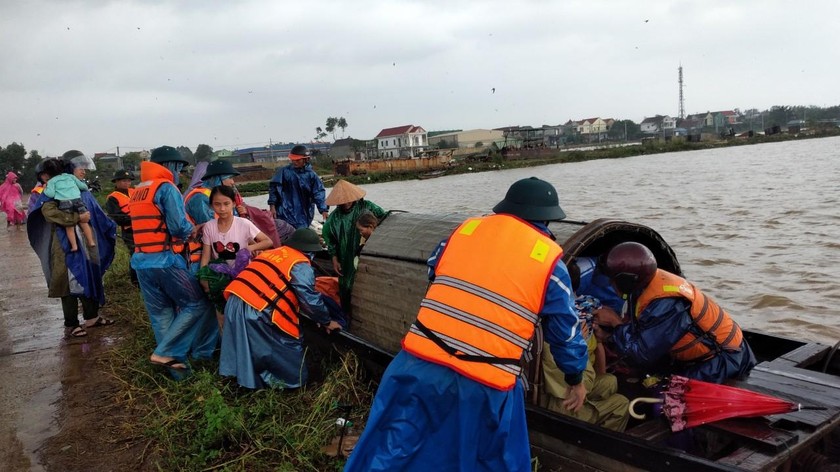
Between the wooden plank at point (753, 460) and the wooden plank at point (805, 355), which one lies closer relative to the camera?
the wooden plank at point (753, 460)

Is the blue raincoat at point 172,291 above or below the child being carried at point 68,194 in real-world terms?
below

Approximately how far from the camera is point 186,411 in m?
4.16

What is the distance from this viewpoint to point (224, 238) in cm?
497

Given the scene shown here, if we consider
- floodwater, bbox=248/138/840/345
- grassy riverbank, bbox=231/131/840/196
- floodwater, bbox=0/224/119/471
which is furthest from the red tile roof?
floodwater, bbox=0/224/119/471

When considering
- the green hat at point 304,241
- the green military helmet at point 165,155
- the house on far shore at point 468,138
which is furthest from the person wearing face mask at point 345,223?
the house on far shore at point 468,138

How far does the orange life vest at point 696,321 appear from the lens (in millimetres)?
3217

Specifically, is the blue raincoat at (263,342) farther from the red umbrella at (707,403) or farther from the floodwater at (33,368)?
the red umbrella at (707,403)

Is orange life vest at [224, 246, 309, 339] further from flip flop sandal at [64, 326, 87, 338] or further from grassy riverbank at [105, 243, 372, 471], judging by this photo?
flip flop sandal at [64, 326, 87, 338]

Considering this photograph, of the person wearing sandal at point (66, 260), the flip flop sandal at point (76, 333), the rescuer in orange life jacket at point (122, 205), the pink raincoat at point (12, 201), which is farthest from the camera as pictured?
the pink raincoat at point (12, 201)

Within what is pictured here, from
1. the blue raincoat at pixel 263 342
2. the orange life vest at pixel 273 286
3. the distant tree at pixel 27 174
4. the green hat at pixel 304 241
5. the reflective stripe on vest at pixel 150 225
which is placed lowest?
the blue raincoat at pixel 263 342

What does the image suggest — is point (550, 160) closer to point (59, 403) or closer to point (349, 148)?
point (349, 148)

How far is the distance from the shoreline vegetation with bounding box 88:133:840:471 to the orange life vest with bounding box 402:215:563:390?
1.27 m

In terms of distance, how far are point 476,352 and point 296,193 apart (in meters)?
5.69

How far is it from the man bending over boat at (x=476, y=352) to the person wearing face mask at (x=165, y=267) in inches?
111
